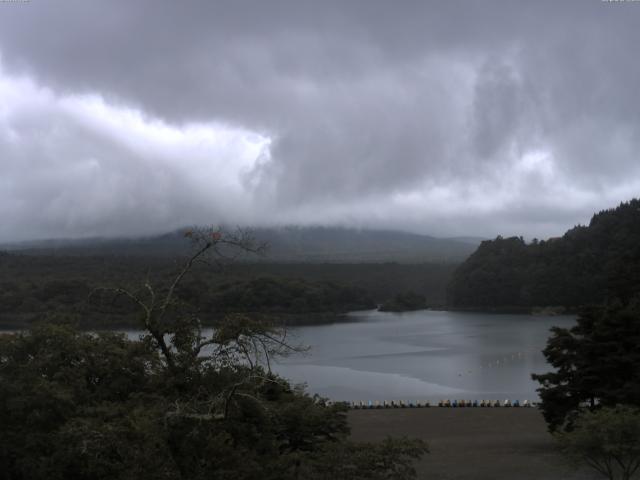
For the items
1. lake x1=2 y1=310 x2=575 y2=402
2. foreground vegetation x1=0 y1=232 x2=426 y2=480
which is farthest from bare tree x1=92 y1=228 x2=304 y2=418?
lake x1=2 y1=310 x2=575 y2=402

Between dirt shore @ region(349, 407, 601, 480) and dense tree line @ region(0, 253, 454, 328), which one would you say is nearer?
dirt shore @ region(349, 407, 601, 480)

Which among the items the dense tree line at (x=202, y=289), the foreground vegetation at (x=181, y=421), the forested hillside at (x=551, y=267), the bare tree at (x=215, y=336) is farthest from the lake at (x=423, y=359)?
the bare tree at (x=215, y=336)

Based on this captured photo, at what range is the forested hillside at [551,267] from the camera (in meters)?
66.9

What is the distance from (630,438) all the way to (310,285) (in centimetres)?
6391

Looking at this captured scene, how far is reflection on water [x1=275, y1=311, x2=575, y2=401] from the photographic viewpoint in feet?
96.6

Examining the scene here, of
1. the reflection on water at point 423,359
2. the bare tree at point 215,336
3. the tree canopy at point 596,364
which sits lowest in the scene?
the reflection on water at point 423,359

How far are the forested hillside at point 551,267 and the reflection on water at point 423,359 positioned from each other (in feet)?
19.5

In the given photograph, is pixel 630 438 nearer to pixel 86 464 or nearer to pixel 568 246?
pixel 86 464

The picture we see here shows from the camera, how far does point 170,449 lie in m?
6.00

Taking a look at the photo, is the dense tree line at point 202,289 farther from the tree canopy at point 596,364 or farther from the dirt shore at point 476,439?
the tree canopy at point 596,364

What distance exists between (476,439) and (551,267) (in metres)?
56.3

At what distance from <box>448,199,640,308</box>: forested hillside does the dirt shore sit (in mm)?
42677

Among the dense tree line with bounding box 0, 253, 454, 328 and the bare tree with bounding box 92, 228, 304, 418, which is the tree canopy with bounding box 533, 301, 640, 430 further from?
the dense tree line with bounding box 0, 253, 454, 328

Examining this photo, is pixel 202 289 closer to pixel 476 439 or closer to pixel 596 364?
pixel 476 439
